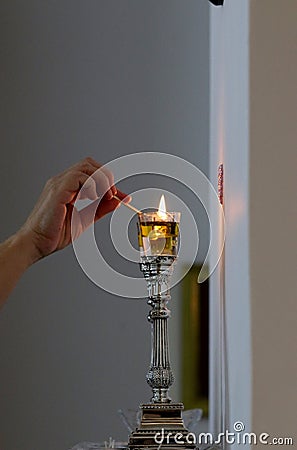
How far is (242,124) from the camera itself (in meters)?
1.09

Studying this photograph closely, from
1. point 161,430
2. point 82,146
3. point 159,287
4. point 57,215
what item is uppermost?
point 82,146

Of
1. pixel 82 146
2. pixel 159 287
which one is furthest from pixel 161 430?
pixel 82 146

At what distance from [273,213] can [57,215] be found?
54 centimetres

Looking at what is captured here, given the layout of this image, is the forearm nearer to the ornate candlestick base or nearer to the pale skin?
the pale skin

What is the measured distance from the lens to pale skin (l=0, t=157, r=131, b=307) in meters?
1.41

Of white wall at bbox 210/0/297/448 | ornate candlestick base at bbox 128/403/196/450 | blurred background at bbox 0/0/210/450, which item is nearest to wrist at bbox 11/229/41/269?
ornate candlestick base at bbox 128/403/196/450

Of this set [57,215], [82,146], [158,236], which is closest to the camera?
[158,236]

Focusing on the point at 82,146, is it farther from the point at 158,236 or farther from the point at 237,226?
the point at 237,226

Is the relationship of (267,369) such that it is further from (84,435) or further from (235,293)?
(84,435)

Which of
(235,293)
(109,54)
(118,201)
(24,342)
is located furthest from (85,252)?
(109,54)

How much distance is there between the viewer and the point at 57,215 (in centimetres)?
147

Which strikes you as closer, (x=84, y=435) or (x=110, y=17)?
(x=84, y=435)

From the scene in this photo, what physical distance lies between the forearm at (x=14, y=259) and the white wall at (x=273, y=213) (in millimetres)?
584

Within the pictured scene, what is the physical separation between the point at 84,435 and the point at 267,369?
1.39 m
